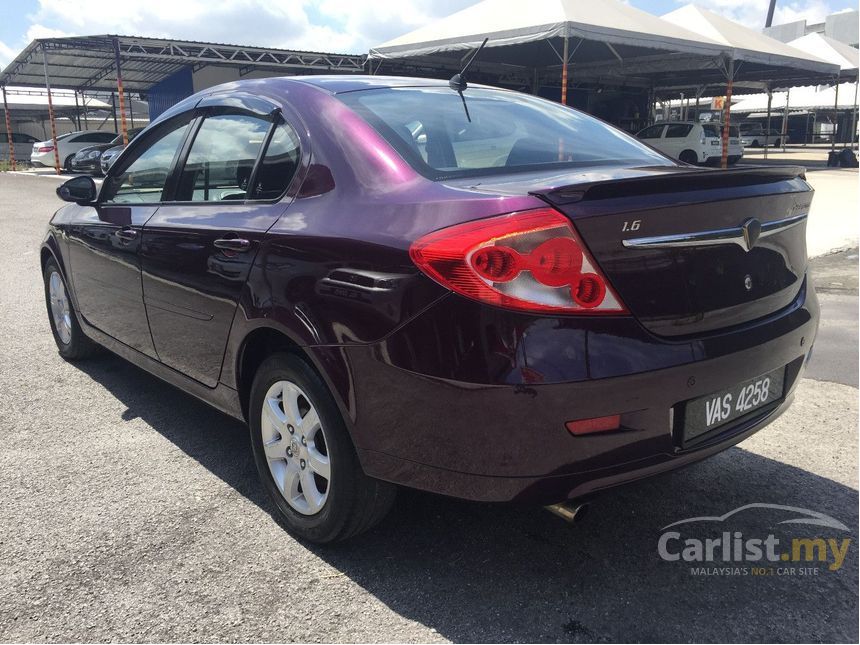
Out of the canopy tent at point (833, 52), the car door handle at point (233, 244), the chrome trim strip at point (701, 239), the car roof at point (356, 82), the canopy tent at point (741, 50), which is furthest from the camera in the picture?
the canopy tent at point (833, 52)

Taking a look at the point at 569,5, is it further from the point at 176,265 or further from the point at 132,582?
the point at 132,582

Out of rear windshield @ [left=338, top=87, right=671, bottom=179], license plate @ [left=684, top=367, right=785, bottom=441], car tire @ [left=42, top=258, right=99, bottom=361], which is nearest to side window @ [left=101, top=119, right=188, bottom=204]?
car tire @ [left=42, top=258, right=99, bottom=361]

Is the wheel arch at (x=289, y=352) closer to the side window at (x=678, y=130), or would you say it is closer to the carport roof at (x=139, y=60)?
the carport roof at (x=139, y=60)

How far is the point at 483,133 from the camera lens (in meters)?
2.79

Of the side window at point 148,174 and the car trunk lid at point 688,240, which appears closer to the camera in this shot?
the car trunk lid at point 688,240

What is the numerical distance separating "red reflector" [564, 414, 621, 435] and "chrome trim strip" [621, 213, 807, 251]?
47cm

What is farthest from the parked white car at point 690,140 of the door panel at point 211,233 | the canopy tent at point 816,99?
the door panel at point 211,233

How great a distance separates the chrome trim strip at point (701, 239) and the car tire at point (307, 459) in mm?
1056

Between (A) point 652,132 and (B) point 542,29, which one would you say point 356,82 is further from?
(A) point 652,132

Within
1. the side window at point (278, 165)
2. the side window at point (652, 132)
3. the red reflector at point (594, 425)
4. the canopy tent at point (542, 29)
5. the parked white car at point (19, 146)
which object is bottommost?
the red reflector at point (594, 425)

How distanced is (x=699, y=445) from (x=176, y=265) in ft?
6.96

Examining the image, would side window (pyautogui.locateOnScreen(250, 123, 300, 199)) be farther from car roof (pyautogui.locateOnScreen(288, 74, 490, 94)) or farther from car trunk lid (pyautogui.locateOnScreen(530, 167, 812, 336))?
car trunk lid (pyautogui.locateOnScreen(530, 167, 812, 336))

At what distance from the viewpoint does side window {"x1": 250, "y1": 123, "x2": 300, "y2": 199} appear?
2668mm

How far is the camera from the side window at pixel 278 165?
2668 mm
